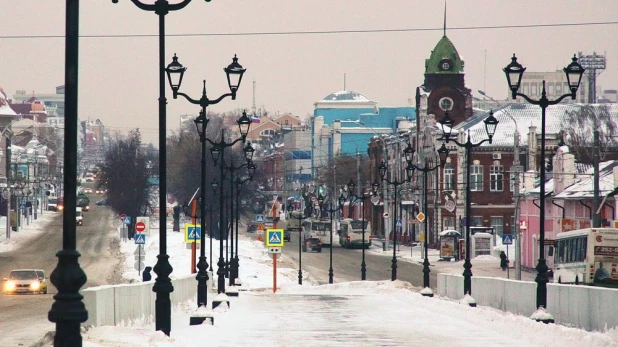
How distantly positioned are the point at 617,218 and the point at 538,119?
127 feet

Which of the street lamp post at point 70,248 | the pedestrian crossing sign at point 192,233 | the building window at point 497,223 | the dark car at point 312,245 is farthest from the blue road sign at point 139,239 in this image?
the dark car at point 312,245

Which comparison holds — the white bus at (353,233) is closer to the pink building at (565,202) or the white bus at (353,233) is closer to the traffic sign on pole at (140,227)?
the pink building at (565,202)

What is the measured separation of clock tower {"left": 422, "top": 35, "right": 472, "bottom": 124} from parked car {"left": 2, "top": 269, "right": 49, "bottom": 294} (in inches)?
2300

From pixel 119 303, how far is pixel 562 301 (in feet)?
30.3

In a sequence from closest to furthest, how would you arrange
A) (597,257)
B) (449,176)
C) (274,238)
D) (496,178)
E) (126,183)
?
(597,257)
(274,238)
(496,178)
(449,176)
(126,183)

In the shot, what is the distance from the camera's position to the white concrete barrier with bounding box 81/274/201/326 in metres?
23.3

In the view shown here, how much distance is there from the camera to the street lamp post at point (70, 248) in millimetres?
12977

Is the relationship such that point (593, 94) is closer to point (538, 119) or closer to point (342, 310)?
point (538, 119)

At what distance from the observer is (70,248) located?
1335cm

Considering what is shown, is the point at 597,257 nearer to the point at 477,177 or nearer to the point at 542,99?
the point at 542,99

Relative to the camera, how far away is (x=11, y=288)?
57.5m

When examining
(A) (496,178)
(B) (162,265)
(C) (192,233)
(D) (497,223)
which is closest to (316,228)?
(D) (497,223)

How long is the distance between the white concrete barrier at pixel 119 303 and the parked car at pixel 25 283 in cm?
2906

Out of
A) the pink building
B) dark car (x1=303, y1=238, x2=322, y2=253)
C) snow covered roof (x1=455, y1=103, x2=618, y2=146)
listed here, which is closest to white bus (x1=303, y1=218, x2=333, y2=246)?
dark car (x1=303, y1=238, x2=322, y2=253)
